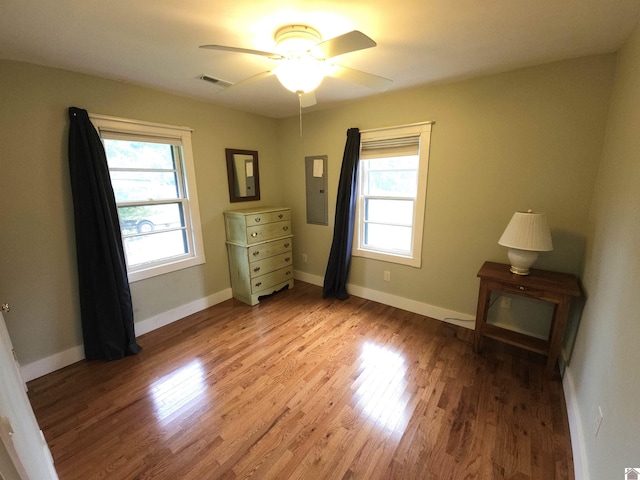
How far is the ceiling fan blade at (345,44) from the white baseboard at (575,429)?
2.15 m

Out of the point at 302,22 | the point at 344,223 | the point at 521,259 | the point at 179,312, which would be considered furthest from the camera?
the point at 344,223

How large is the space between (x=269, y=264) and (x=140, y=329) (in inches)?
55.4

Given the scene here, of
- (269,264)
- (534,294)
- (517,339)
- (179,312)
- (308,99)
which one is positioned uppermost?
(308,99)

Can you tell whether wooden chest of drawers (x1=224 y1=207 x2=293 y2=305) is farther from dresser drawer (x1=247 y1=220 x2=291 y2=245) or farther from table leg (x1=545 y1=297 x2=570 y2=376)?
table leg (x1=545 y1=297 x2=570 y2=376)

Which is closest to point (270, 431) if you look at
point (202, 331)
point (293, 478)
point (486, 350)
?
point (293, 478)

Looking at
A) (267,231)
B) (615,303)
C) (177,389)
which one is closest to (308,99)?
(267,231)

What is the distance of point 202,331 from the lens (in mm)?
2578

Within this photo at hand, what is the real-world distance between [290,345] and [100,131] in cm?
234

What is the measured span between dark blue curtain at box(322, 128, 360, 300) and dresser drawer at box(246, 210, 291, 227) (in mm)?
655

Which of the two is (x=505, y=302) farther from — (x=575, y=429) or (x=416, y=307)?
(x=575, y=429)

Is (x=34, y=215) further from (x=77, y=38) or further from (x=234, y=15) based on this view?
(x=234, y=15)

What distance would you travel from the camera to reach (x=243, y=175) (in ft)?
10.6

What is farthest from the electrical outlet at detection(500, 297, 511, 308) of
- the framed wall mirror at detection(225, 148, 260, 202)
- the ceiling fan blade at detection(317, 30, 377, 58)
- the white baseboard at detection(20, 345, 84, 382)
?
the white baseboard at detection(20, 345, 84, 382)

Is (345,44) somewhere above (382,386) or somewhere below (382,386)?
above
